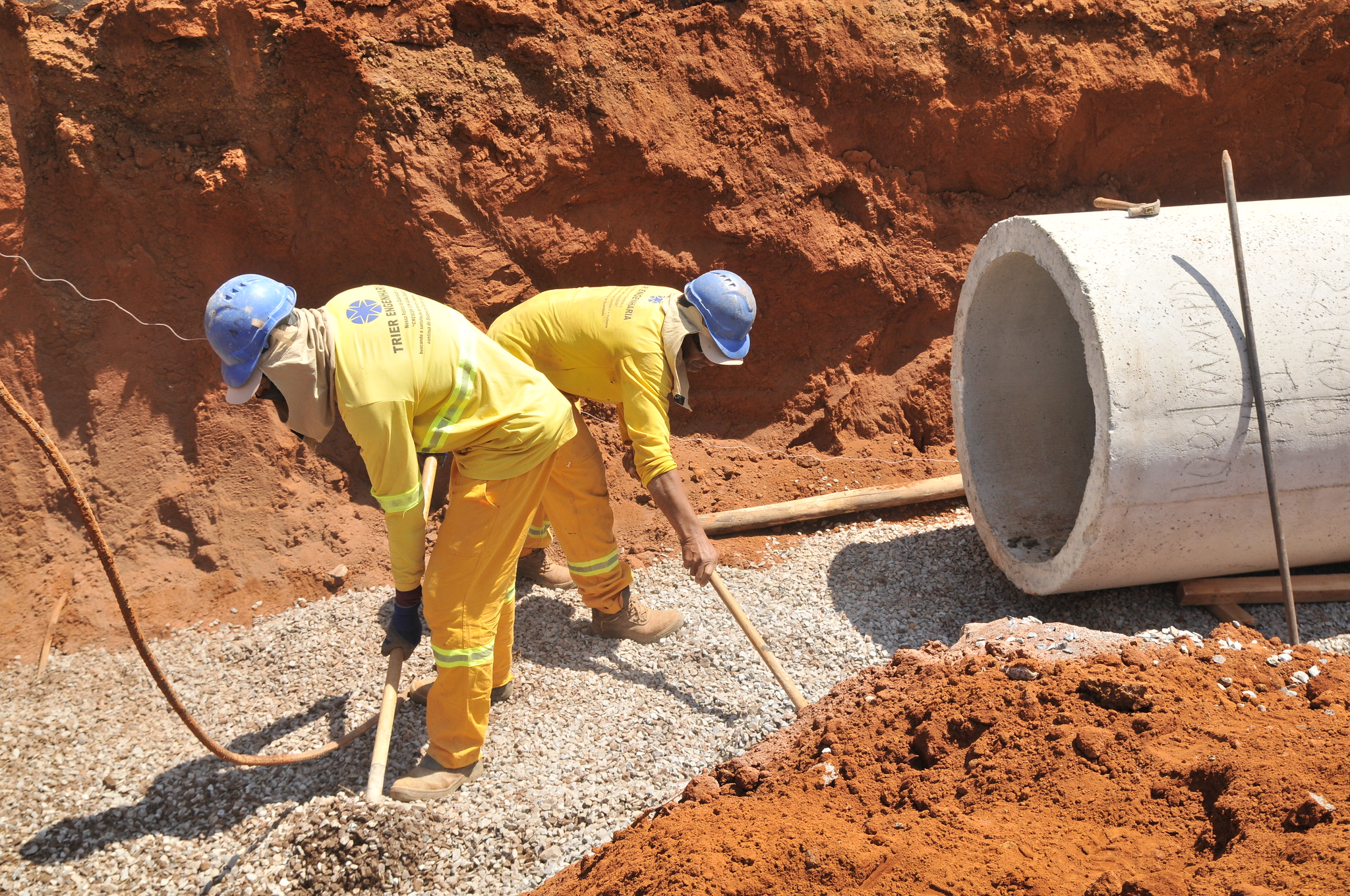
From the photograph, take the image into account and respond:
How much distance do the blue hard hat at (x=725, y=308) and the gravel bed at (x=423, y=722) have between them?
1472mm

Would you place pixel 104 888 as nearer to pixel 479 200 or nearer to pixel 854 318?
pixel 479 200

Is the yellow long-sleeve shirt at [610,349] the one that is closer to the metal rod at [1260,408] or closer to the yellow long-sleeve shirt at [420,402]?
the yellow long-sleeve shirt at [420,402]

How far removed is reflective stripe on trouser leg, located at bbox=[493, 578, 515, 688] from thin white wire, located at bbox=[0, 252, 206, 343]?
2.65 m

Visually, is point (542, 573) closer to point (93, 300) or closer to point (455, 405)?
point (455, 405)

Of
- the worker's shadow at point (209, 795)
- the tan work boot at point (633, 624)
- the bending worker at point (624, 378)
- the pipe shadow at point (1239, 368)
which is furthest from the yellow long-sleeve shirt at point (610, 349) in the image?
the pipe shadow at point (1239, 368)

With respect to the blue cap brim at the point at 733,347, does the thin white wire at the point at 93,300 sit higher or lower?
higher

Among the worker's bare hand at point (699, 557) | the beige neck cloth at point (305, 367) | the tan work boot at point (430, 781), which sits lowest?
the tan work boot at point (430, 781)

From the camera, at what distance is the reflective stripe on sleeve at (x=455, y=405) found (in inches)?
135

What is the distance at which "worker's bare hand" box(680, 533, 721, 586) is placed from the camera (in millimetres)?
3988

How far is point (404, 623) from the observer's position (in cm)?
358

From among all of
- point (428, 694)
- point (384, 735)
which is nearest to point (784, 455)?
point (428, 694)

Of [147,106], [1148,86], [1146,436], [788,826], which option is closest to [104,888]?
[788,826]

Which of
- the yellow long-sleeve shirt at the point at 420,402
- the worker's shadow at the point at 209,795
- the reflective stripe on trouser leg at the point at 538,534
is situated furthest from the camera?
the reflective stripe on trouser leg at the point at 538,534

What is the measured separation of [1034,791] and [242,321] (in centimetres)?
287
